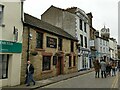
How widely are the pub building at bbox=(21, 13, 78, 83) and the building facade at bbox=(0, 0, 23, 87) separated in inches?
31.4

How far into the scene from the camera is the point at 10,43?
15.5 m

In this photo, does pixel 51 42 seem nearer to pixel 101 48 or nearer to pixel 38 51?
pixel 38 51

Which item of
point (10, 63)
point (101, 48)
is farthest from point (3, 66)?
point (101, 48)

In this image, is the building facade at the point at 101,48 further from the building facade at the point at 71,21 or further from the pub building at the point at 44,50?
the pub building at the point at 44,50

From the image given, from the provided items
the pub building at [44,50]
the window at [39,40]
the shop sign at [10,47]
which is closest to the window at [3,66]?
the shop sign at [10,47]

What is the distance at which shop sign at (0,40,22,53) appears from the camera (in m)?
14.8

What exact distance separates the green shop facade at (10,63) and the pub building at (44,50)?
740mm

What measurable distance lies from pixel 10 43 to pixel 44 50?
5909mm

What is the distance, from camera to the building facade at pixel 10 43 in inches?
596

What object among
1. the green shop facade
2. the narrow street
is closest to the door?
the narrow street

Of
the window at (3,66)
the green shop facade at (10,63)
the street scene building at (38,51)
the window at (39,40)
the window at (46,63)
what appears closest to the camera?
the green shop facade at (10,63)

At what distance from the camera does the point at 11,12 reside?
15992 mm

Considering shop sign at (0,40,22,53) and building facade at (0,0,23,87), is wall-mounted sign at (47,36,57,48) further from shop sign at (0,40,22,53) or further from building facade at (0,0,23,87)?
shop sign at (0,40,22,53)

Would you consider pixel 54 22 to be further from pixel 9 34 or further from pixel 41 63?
pixel 9 34
